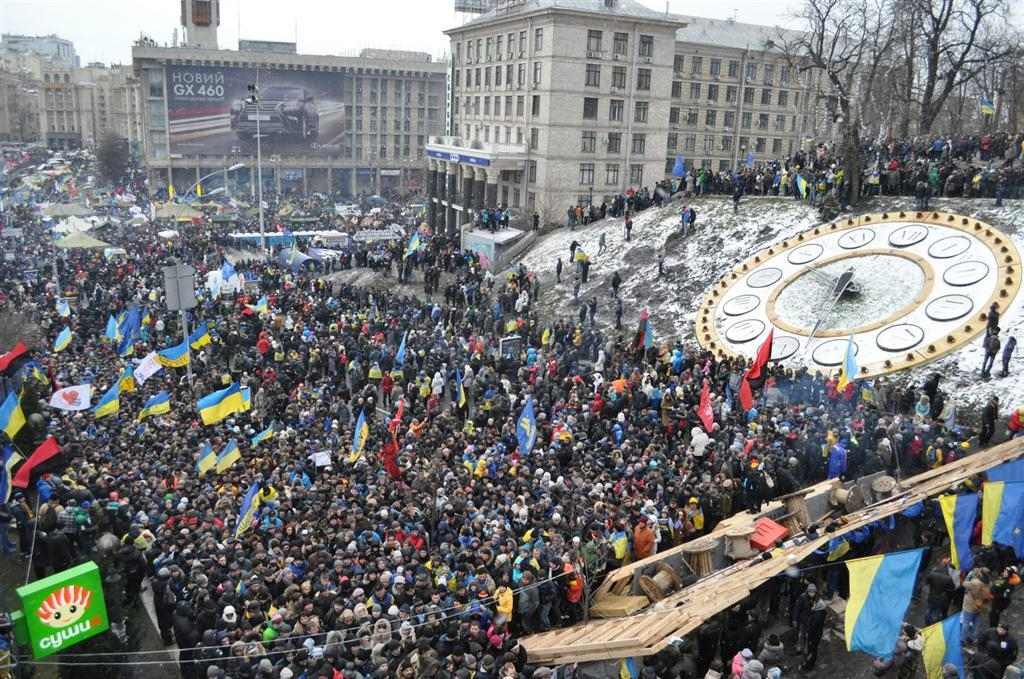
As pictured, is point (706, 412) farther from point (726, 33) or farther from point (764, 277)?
point (726, 33)

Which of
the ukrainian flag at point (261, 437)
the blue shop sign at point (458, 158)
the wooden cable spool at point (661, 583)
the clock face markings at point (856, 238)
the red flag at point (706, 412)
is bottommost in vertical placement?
the ukrainian flag at point (261, 437)

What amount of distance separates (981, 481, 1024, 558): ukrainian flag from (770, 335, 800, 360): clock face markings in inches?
507

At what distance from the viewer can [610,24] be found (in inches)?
1944

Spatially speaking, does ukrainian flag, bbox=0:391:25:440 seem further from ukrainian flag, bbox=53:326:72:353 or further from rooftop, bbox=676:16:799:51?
rooftop, bbox=676:16:799:51

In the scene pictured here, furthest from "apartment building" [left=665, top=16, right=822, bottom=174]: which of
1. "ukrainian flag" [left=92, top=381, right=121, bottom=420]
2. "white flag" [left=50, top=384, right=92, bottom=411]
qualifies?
"white flag" [left=50, top=384, right=92, bottom=411]

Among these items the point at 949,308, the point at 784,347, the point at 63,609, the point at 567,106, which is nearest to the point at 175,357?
the point at 63,609

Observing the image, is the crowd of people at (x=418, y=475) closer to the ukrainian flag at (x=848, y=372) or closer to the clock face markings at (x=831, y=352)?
the ukrainian flag at (x=848, y=372)

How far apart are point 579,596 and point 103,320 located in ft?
79.1

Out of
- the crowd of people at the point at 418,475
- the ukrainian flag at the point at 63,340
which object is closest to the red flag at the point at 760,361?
the crowd of people at the point at 418,475

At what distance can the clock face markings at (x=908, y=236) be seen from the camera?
26656 millimetres

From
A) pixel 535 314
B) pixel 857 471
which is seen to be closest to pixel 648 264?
pixel 535 314

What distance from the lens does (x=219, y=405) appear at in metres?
19.8

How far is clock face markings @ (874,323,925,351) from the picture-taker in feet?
76.4

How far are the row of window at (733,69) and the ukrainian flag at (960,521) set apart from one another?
181 ft
